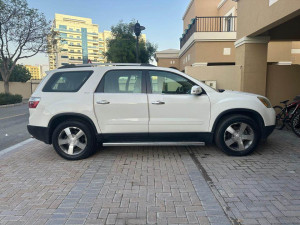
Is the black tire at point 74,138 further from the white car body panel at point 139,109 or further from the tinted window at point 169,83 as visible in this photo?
the tinted window at point 169,83

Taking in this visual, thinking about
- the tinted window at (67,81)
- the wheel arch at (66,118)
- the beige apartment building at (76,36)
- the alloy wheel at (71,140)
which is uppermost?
the beige apartment building at (76,36)

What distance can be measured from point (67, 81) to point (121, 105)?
1251 mm

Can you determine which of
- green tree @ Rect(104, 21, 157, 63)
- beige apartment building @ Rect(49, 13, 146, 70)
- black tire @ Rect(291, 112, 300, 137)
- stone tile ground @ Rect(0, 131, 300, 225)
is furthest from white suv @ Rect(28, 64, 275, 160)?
beige apartment building @ Rect(49, 13, 146, 70)

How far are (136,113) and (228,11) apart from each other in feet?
Answer: 50.3

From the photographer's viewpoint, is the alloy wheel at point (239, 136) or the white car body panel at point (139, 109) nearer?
the white car body panel at point (139, 109)

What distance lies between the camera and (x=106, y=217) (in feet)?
9.48

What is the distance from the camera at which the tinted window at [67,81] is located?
16.1ft

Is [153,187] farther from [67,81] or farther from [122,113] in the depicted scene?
[67,81]

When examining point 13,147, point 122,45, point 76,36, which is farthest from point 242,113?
point 76,36

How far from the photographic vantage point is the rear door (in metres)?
4.76

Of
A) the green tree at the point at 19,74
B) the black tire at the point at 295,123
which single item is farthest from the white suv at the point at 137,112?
the green tree at the point at 19,74

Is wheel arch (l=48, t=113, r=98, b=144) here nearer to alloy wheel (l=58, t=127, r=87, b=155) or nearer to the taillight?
alloy wheel (l=58, t=127, r=87, b=155)

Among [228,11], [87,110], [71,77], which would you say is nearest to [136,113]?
[87,110]

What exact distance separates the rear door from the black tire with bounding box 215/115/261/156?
1532mm
